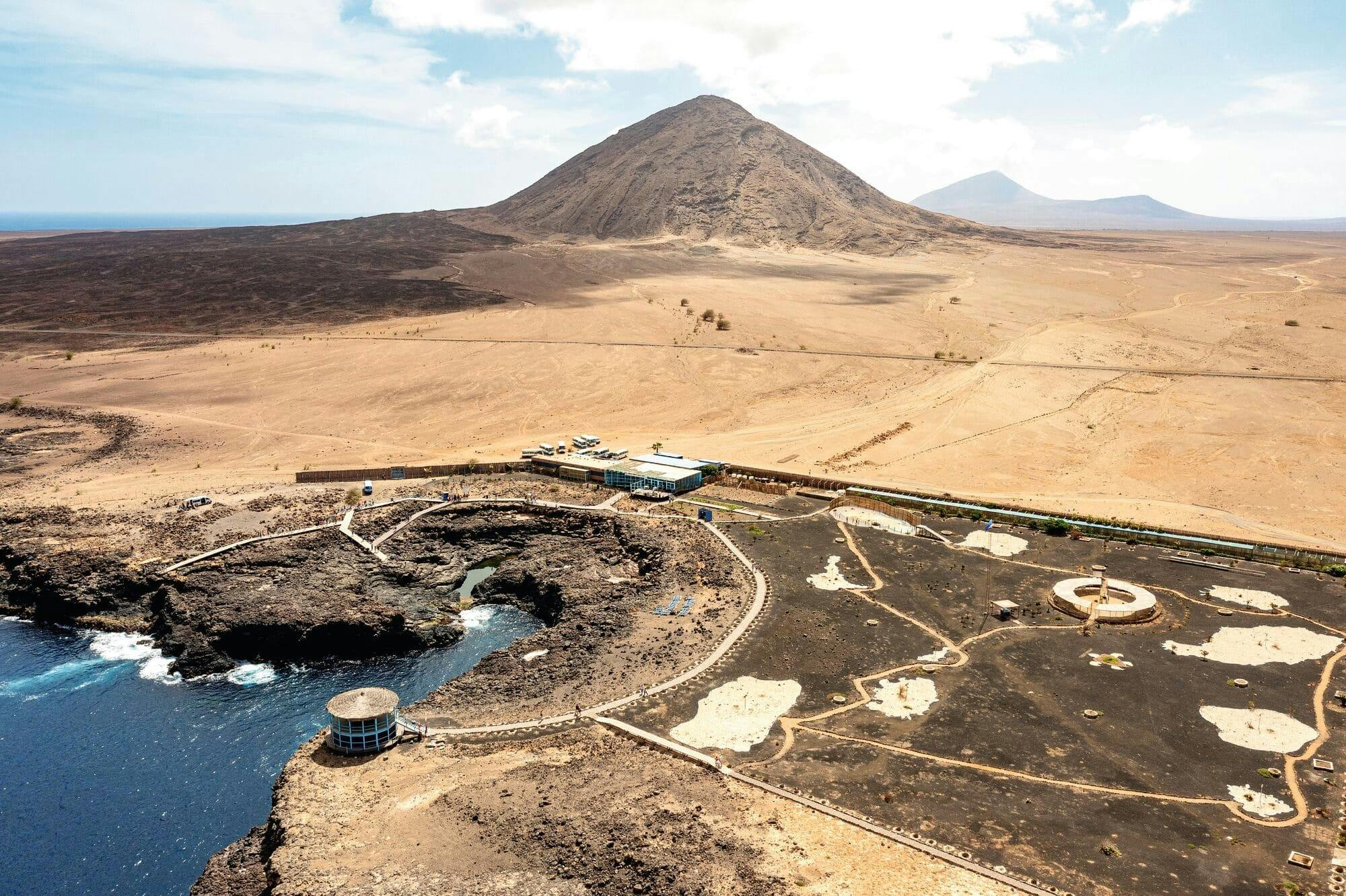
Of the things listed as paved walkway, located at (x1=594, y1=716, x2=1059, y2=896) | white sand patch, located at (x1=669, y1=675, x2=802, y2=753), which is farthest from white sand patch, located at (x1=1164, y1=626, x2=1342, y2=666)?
paved walkway, located at (x1=594, y1=716, x2=1059, y2=896)

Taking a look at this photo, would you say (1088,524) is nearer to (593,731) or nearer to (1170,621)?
(1170,621)

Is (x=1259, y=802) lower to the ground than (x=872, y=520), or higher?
lower

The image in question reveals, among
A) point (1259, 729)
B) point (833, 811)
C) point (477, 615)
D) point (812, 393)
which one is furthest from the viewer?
point (812, 393)

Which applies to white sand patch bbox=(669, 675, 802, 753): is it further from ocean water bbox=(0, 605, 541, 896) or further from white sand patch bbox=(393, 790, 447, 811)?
ocean water bbox=(0, 605, 541, 896)

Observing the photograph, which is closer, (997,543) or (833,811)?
(833,811)

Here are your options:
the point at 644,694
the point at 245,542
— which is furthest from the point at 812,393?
the point at 644,694

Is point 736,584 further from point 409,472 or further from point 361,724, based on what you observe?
point 409,472

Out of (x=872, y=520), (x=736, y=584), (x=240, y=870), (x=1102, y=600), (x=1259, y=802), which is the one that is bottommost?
(x=240, y=870)

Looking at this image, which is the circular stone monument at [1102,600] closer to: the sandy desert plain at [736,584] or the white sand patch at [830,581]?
the sandy desert plain at [736,584]
